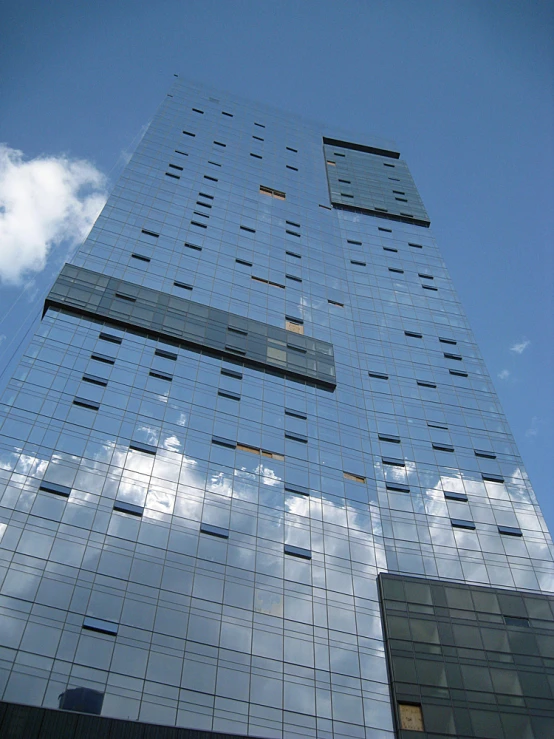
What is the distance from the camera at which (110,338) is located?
35.9m

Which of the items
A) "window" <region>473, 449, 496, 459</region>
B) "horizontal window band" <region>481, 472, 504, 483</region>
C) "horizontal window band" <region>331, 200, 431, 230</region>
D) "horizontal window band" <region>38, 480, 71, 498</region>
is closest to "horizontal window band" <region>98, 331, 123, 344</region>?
"horizontal window band" <region>38, 480, 71, 498</region>

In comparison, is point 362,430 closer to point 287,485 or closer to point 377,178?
point 287,485

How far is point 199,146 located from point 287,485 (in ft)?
131

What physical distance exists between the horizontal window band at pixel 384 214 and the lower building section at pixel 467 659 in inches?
1633

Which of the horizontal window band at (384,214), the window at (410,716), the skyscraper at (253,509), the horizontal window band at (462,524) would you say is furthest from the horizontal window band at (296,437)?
the horizontal window band at (384,214)

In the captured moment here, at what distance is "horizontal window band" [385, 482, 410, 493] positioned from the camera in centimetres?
3441

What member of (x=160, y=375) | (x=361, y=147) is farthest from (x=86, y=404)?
(x=361, y=147)

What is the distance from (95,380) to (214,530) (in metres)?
10.2

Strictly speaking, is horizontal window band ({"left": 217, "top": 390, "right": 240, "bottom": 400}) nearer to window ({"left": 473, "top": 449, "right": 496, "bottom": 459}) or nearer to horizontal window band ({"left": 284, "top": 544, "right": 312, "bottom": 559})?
horizontal window band ({"left": 284, "top": 544, "right": 312, "bottom": 559})

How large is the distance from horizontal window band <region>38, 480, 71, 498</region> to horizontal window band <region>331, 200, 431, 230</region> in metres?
43.5

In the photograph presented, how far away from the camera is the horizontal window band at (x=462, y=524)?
33062 mm

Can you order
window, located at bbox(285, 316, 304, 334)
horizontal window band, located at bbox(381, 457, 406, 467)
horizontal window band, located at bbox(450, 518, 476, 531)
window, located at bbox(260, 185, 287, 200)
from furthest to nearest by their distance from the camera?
1. window, located at bbox(260, 185, 287, 200)
2. window, located at bbox(285, 316, 304, 334)
3. horizontal window band, located at bbox(381, 457, 406, 467)
4. horizontal window band, located at bbox(450, 518, 476, 531)

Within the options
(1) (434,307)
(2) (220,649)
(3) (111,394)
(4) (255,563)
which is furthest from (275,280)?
(2) (220,649)

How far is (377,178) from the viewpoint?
2805 inches
